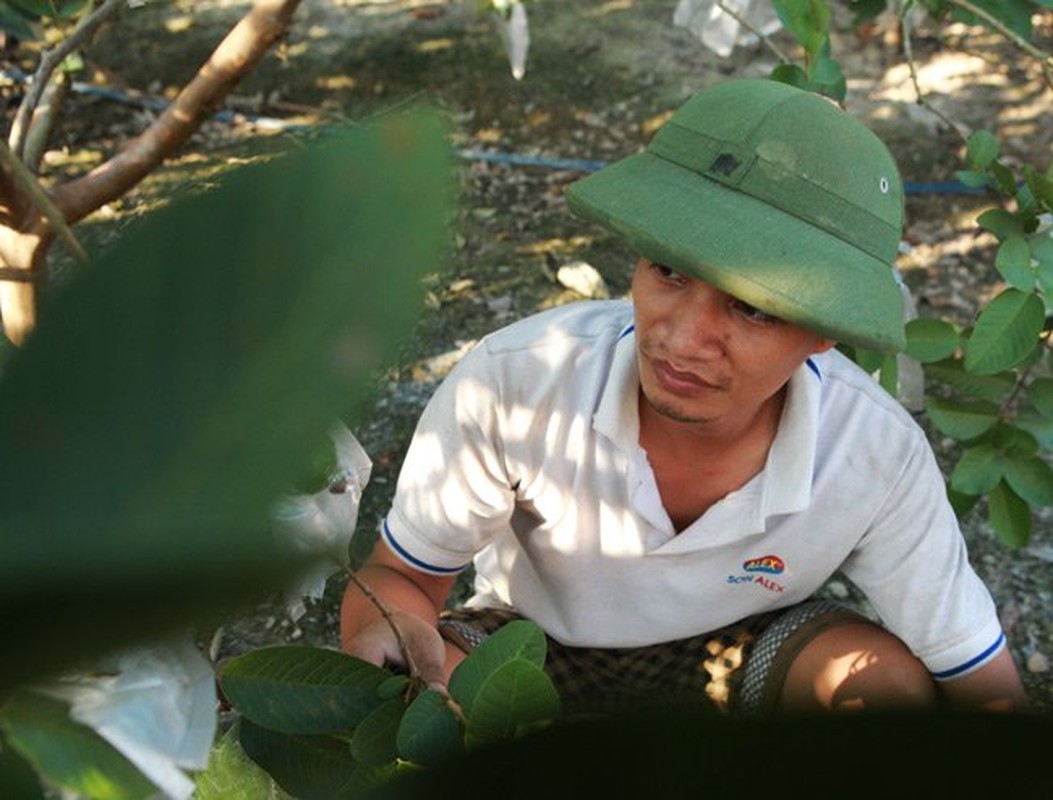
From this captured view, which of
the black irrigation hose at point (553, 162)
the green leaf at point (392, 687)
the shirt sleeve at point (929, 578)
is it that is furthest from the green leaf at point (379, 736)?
the black irrigation hose at point (553, 162)

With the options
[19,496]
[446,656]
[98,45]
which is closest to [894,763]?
[19,496]

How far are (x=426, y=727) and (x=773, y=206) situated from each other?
2.43 feet

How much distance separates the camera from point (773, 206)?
1.35m

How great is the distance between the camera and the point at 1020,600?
8.43ft

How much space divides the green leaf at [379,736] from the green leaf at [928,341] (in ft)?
3.84

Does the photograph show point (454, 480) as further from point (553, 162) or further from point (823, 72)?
point (553, 162)

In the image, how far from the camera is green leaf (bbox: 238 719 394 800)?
35.9 inches

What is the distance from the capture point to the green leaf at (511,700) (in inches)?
24.6

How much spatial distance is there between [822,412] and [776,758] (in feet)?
5.05

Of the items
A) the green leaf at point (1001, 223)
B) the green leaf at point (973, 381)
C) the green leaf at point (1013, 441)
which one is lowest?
the green leaf at point (1013, 441)

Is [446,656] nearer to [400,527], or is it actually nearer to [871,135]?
[400,527]

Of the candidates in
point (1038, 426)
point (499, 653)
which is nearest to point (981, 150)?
point (1038, 426)

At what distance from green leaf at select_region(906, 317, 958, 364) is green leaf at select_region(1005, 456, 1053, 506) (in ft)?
0.63

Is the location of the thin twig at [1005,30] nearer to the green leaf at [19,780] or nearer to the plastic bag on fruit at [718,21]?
the green leaf at [19,780]
